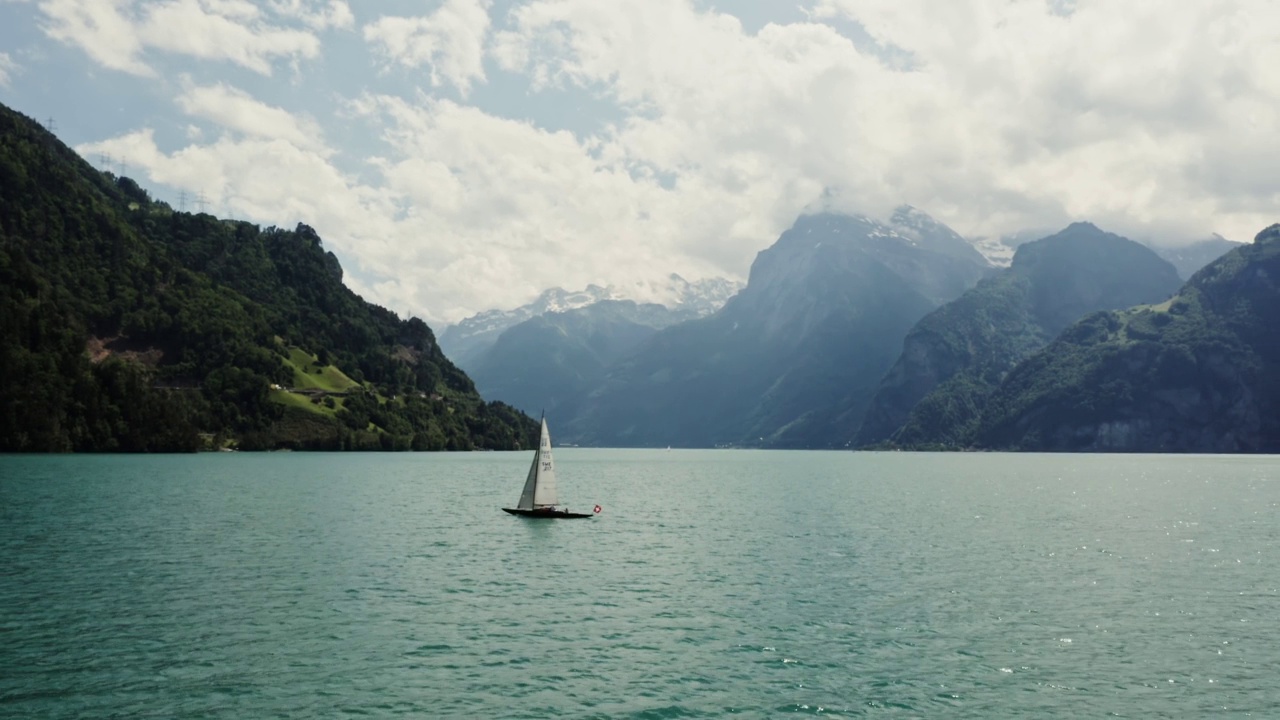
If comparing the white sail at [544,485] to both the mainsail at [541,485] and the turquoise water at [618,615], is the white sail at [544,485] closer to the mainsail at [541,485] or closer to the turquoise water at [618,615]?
the mainsail at [541,485]

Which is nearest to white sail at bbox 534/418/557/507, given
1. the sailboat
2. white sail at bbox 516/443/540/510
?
the sailboat

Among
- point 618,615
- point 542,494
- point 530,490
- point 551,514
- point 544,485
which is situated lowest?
point 618,615

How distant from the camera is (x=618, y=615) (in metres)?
56.8

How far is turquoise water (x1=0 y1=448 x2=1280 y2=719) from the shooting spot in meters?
39.6

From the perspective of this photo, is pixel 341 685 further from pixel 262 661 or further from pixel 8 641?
pixel 8 641

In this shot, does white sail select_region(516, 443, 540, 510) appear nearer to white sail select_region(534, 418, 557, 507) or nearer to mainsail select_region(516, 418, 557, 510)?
mainsail select_region(516, 418, 557, 510)

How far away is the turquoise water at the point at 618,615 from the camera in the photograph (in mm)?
39562

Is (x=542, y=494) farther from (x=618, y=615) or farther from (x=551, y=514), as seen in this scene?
(x=618, y=615)

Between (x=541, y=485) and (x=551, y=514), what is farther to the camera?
(x=541, y=485)

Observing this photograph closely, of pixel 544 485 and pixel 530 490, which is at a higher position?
pixel 544 485

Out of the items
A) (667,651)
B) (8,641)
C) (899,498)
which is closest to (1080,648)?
(667,651)

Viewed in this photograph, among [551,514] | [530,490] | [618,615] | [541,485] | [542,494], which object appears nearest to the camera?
[618,615]

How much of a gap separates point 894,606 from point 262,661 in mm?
38119

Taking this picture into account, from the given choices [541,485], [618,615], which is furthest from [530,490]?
[618,615]
